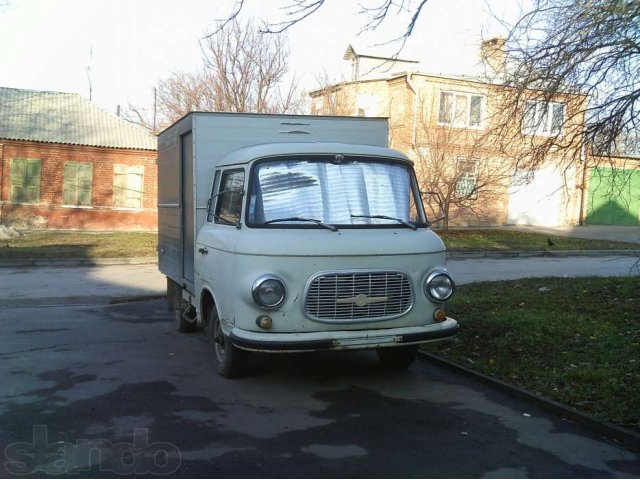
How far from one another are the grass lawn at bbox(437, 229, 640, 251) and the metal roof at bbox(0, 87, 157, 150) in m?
13.4

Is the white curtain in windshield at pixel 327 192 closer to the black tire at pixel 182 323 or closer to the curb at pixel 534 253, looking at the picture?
the black tire at pixel 182 323

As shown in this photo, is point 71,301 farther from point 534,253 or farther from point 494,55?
point 534,253

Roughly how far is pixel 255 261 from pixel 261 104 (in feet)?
75.7

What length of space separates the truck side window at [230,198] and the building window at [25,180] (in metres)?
20.9

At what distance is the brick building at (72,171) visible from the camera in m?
24.9

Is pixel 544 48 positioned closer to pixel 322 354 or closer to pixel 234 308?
pixel 322 354

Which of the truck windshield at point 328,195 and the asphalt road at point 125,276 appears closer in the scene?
the truck windshield at point 328,195

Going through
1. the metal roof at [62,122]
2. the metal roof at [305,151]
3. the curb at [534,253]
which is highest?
the metal roof at [62,122]

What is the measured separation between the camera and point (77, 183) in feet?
84.2

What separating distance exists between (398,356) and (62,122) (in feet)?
79.9

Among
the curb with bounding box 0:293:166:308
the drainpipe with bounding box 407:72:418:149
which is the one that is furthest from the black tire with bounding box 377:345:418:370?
the drainpipe with bounding box 407:72:418:149

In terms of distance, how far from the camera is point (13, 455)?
4.39 metres
